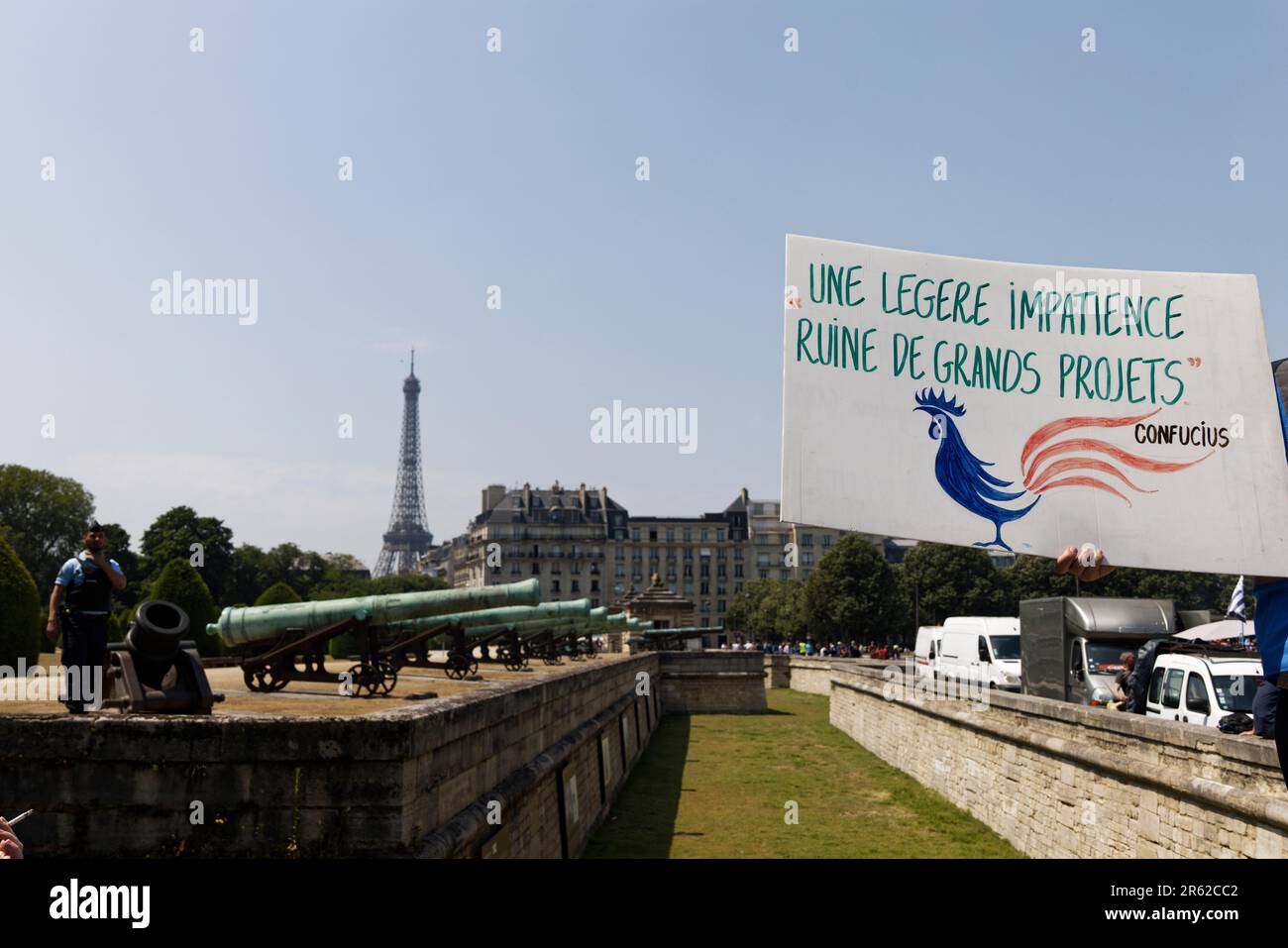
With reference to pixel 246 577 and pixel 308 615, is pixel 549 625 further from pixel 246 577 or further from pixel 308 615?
pixel 246 577

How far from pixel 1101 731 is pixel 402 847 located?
9.25 metres

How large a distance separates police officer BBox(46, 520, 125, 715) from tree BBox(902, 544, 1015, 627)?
7563cm

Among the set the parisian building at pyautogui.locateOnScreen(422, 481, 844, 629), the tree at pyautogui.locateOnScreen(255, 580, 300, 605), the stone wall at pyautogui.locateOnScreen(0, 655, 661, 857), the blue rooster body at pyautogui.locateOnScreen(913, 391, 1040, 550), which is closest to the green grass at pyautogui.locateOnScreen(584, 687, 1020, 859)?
the stone wall at pyautogui.locateOnScreen(0, 655, 661, 857)

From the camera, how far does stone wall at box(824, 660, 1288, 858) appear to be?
9242 millimetres

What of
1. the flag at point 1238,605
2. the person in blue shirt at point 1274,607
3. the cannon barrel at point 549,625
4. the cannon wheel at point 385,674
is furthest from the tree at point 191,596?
the person in blue shirt at point 1274,607

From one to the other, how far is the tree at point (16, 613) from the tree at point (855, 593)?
63.5 meters

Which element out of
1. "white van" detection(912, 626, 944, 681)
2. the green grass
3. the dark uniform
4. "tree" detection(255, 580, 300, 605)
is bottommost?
the green grass

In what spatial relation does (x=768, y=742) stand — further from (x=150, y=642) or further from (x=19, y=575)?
(x=150, y=642)

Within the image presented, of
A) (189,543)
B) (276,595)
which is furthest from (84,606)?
(189,543)

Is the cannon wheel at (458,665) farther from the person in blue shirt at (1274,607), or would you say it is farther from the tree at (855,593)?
the tree at (855,593)

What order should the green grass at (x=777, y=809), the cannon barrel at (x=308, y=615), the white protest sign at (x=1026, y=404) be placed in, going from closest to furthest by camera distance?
the white protest sign at (x=1026, y=404), the cannon barrel at (x=308, y=615), the green grass at (x=777, y=809)

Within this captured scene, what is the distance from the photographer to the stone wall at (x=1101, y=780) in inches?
364

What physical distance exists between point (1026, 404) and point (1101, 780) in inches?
385

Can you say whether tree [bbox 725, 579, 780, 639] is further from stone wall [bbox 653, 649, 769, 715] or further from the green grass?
the green grass
